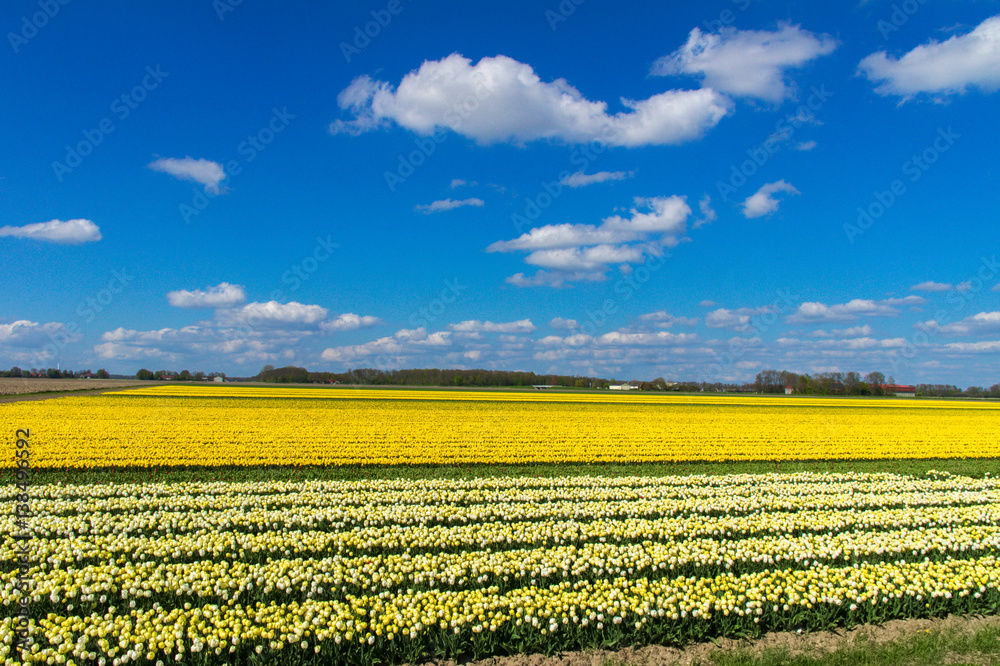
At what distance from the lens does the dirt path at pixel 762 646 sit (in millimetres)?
6820

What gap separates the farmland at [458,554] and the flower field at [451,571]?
4cm

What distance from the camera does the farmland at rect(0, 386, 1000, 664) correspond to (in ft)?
22.9

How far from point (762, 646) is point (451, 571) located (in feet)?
14.2

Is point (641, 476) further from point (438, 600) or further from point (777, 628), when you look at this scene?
point (438, 600)

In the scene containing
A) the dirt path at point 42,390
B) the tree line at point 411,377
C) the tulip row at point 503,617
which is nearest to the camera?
the tulip row at point 503,617

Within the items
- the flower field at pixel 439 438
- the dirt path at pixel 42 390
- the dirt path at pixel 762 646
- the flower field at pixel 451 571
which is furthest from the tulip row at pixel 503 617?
the dirt path at pixel 42 390

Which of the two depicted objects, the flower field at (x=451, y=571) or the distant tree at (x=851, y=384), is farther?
Result: the distant tree at (x=851, y=384)

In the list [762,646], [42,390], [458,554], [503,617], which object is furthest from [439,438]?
[42,390]

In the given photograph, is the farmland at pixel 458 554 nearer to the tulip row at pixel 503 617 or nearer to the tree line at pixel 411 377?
the tulip row at pixel 503 617

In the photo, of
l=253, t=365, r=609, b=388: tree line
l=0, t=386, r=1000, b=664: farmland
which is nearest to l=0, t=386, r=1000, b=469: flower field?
l=0, t=386, r=1000, b=664: farmland

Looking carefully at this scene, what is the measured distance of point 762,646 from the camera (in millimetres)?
7273

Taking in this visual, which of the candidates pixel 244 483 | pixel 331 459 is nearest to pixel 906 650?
pixel 244 483

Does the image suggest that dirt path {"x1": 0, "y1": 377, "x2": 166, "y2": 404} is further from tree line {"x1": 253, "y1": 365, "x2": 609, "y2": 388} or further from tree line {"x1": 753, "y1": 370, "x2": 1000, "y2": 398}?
tree line {"x1": 753, "y1": 370, "x2": 1000, "y2": 398}

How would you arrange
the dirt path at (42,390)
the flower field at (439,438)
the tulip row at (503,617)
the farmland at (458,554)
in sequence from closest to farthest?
the tulip row at (503,617) < the farmland at (458,554) < the flower field at (439,438) < the dirt path at (42,390)
